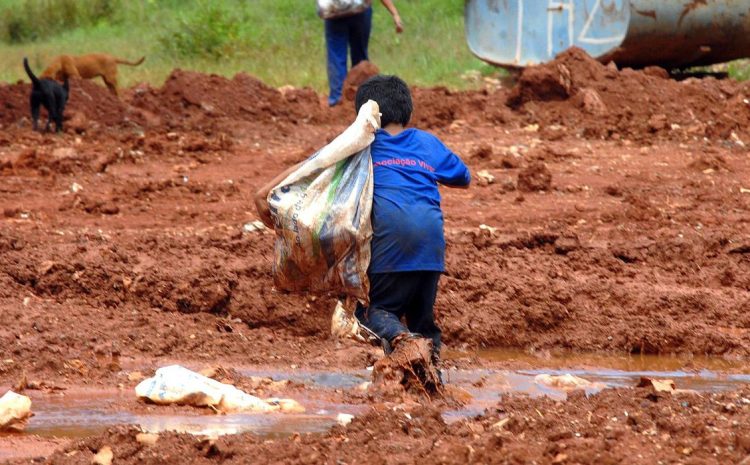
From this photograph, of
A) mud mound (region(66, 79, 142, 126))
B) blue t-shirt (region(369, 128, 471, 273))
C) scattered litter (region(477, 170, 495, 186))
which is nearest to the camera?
blue t-shirt (region(369, 128, 471, 273))

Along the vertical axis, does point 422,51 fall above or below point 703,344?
below

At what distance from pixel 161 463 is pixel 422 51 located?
1580 cm

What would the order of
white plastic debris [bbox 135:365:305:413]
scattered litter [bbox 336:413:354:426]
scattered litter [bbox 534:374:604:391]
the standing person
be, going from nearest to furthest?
scattered litter [bbox 336:413:354:426] → white plastic debris [bbox 135:365:305:413] → scattered litter [bbox 534:374:604:391] → the standing person

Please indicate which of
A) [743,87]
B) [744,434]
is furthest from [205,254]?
[743,87]

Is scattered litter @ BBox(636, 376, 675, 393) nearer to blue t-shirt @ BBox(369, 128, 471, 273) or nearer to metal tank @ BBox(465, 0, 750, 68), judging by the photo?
blue t-shirt @ BBox(369, 128, 471, 273)

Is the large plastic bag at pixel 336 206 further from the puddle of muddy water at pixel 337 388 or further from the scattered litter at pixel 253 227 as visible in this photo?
the scattered litter at pixel 253 227

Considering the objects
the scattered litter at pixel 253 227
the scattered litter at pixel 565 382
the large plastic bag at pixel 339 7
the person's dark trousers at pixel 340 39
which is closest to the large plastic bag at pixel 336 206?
the scattered litter at pixel 565 382

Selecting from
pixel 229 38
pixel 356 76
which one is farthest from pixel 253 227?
pixel 229 38

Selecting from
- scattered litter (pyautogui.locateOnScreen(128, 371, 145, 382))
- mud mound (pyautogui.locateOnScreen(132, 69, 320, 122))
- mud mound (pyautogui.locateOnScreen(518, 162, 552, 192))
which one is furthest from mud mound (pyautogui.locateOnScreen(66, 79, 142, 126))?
scattered litter (pyautogui.locateOnScreen(128, 371, 145, 382))

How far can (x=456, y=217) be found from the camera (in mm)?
8695

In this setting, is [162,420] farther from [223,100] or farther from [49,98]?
[223,100]

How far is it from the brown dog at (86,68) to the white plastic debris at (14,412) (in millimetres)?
10092

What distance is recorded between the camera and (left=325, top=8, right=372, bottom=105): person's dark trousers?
43.5ft

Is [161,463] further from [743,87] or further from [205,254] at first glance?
[743,87]
